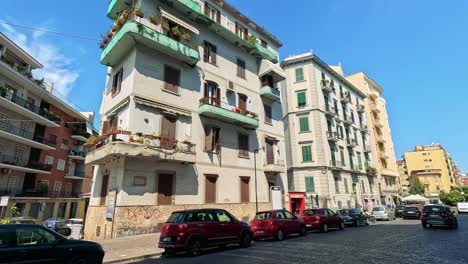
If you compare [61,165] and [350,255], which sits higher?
[61,165]

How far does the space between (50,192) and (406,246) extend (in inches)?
1706

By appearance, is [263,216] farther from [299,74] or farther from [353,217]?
[299,74]

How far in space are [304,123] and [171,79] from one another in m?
21.5

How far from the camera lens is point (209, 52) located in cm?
2250

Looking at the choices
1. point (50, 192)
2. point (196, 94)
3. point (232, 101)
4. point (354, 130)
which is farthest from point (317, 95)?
point (50, 192)

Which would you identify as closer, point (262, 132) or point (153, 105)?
point (153, 105)

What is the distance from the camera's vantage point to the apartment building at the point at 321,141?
108 feet

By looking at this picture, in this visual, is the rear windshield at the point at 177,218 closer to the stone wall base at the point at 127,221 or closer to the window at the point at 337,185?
the stone wall base at the point at 127,221

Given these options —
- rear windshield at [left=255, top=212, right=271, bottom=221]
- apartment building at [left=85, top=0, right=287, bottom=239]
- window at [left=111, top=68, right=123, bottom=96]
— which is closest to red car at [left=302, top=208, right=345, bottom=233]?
apartment building at [left=85, top=0, right=287, bottom=239]

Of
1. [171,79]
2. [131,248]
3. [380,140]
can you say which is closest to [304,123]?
[171,79]

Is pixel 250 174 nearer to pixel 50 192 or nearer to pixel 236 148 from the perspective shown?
pixel 236 148

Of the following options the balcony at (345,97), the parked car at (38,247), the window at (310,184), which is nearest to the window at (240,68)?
the window at (310,184)

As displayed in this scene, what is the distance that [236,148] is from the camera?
2228 centimetres

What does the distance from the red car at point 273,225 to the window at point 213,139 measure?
716cm
